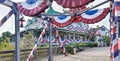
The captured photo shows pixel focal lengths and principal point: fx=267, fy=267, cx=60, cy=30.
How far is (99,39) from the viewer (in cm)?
6197

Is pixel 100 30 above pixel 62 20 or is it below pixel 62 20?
below

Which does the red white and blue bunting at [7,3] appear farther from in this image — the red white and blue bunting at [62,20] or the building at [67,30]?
the building at [67,30]

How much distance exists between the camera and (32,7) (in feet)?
28.8

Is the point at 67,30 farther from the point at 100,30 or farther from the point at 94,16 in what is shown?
the point at 94,16

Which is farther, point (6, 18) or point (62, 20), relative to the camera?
point (62, 20)

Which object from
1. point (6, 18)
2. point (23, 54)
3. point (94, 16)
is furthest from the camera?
point (23, 54)

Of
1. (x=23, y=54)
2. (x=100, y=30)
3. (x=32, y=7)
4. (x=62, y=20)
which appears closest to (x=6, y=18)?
(x=32, y=7)

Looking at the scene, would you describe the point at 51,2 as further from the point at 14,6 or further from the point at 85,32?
the point at 85,32

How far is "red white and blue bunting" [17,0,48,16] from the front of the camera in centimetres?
Result: 824

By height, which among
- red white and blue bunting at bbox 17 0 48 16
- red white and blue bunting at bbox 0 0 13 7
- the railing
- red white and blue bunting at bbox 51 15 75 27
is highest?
red white and blue bunting at bbox 0 0 13 7

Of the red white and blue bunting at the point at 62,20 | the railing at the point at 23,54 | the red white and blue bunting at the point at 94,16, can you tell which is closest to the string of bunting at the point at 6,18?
the railing at the point at 23,54

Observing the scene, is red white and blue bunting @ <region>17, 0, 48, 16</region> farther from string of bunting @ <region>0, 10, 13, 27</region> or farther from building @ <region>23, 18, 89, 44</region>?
building @ <region>23, 18, 89, 44</region>

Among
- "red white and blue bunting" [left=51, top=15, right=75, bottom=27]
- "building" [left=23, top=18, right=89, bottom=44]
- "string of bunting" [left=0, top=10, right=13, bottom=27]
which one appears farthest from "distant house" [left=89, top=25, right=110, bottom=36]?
"string of bunting" [left=0, top=10, right=13, bottom=27]

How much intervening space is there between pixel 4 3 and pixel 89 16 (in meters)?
5.32
